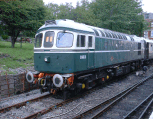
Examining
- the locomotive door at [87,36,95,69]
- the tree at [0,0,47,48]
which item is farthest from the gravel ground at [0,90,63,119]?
the tree at [0,0,47,48]

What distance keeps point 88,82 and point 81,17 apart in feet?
58.0

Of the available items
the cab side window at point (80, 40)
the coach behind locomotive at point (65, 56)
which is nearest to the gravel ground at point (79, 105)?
the coach behind locomotive at point (65, 56)

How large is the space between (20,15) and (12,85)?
43.4ft

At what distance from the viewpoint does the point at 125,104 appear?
312 inches

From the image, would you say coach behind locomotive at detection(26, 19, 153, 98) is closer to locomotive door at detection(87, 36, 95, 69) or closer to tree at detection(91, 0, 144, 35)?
locomotive door at detection(87, 36, 95, 69)

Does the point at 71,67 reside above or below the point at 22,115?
above

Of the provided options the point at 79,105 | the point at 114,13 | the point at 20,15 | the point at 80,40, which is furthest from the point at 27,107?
the point at 114,13

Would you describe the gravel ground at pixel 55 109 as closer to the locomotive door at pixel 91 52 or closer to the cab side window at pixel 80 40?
the locomotive door at pixel 91 52

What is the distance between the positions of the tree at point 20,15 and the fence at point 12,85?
1012cm

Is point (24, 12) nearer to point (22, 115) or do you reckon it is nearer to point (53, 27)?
point (53, 27)

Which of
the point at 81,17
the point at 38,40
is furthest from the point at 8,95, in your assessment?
the point at 81,17

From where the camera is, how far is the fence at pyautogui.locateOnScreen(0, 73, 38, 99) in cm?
851

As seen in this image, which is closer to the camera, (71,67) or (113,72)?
(71,67)

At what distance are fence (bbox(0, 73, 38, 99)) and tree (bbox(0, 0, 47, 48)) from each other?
398 inches
